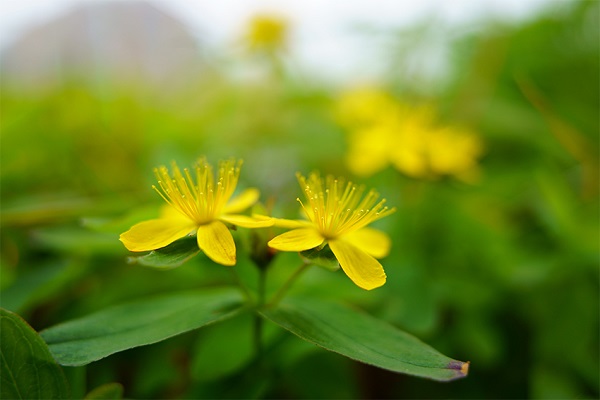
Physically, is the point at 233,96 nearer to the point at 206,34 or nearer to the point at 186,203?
the point at 206,34

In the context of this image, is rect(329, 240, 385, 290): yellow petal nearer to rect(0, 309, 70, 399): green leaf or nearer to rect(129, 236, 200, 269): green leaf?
rect(129, 236, 200, 269): green leaf

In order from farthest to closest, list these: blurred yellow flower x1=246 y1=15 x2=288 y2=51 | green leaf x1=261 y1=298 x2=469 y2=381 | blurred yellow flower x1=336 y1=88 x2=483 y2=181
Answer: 1. blurred yellow flower x1=246 y1=15 x2=288 y2=51
2. blurred yellow flower x1=336 y1=88 x2=483 y2=181
3. green leaf x1=261 y1=298 x2=469 y2=381

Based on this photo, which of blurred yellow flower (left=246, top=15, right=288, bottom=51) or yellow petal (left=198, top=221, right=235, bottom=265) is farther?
blurred yellow flower (left=246, top=15, right=288, bottom=51)

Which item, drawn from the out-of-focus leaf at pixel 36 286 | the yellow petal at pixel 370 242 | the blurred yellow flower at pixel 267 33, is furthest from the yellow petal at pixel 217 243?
the blurred yellow flower at pixel 267 33

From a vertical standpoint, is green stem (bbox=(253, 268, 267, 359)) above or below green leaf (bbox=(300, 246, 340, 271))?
below

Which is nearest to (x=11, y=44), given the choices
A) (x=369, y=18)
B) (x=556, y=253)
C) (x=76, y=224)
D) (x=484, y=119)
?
(x=369, y=18)

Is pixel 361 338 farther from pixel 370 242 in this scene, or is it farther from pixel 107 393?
pixel 107 393

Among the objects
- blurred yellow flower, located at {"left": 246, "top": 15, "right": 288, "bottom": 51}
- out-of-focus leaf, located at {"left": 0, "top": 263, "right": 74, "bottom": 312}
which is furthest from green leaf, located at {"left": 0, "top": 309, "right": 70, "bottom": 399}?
blurred yellow flower, located at {"left": 246, "top": 15, "right": 288, "bottom": 51}
